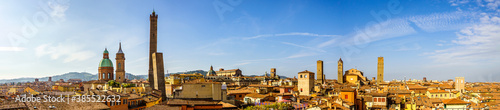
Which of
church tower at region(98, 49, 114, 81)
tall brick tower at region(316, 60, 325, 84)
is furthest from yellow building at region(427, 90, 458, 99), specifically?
church tower at region(98, 49, 114, 81)

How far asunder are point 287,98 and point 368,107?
32.6 ft

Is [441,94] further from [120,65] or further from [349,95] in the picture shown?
[120,65]

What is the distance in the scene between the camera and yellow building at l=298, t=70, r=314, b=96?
64812 millimetres

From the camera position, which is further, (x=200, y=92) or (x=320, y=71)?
(x=320, y=71)

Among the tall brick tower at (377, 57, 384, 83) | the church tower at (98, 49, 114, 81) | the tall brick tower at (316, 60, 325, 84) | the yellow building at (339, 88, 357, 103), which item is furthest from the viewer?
the tall brick tower at (377, 57, 384, 83)

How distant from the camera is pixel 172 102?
35.2 metres

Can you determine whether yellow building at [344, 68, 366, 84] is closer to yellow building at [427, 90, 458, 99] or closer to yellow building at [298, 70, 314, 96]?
yellow building at [427, 90, 458, 99]

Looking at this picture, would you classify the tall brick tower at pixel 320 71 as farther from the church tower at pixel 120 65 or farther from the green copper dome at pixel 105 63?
the green copper dome at pixel 105 63

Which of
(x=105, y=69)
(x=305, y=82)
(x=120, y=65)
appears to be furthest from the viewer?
(x=120, y=65)

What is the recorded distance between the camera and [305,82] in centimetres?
6562

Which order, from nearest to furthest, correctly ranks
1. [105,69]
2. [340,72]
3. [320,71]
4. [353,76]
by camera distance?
[105,69] < [320,71] < [353,76] < [340,72]

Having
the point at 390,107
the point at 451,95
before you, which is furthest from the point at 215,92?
the point at 451,95

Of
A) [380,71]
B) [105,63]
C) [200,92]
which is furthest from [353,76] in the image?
[200,92]

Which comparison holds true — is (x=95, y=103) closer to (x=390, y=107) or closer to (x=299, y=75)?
(x=390, y=107)
